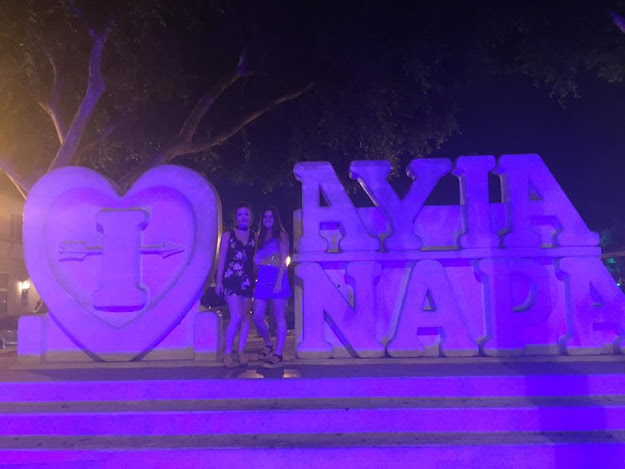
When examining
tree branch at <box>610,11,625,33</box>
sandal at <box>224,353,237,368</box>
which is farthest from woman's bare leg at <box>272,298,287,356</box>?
tree branch at <box>610,11,625,33</box>

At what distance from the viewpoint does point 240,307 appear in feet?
19.3

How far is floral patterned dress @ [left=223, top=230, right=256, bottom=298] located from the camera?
19.2 feet

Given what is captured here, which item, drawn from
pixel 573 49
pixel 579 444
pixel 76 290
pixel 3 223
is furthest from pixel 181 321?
pixel 3 223

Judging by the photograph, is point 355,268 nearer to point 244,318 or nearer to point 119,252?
point 244,318

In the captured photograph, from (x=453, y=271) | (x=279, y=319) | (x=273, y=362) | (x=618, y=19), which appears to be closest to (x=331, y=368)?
(x=273, y=362)

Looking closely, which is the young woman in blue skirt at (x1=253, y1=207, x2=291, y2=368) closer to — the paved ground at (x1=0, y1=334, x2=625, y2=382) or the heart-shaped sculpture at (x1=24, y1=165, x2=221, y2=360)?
the paved ground at (x1=0, y1=334, x2=625, y2=382)

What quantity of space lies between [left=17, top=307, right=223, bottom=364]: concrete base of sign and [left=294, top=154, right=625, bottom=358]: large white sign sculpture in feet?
3.80

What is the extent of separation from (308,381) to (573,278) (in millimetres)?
3755

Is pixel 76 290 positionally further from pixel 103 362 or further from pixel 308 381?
pixel 308 381

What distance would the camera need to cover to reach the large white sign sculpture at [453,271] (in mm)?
6074

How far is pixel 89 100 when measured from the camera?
961cm

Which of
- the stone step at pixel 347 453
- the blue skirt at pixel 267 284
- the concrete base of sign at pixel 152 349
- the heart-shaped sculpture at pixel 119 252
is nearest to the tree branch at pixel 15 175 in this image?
the heart-shaped sculpture at pixel 119 252

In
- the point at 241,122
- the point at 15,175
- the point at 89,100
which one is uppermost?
the point at 241,122

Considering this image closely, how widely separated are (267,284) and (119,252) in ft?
6.56
